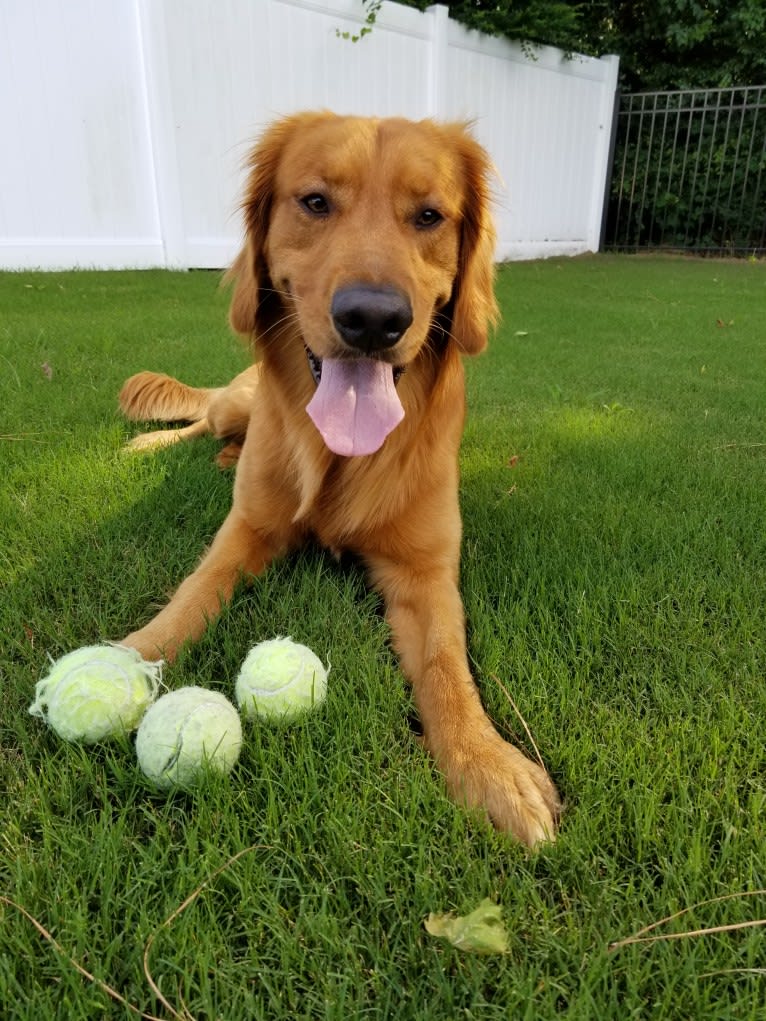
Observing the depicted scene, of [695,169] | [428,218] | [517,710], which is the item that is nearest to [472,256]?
[428,218]

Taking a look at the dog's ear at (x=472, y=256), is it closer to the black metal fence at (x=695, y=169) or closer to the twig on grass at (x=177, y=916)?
the twig on grass at (x=177, y=916)

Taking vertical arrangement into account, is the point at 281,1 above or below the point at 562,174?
above

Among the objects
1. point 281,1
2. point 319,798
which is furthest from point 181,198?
point 319,798

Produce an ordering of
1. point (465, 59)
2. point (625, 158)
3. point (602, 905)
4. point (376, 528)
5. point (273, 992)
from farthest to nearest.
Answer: point (625, 158)
point (465, 59)
point (376, 528)
point (602, 905)
point (273, 992)

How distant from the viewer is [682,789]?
4.23ft

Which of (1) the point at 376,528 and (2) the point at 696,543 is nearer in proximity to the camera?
(1) the point at 376,528

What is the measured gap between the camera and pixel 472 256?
7.43 feet

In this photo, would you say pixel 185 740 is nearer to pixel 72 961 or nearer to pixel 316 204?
pixel 72 961

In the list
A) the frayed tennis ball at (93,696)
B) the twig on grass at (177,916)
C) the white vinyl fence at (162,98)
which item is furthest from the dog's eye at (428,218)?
the white vinyl fence at (162,98)

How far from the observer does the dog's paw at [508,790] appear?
1252 millimetres

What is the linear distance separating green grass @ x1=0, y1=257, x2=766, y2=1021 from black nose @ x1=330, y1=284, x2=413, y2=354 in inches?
27.6

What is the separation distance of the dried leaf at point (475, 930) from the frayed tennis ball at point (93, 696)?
2.23ft

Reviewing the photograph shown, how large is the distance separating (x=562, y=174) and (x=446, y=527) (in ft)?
42.5

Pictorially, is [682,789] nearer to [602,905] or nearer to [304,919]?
[602,905]
